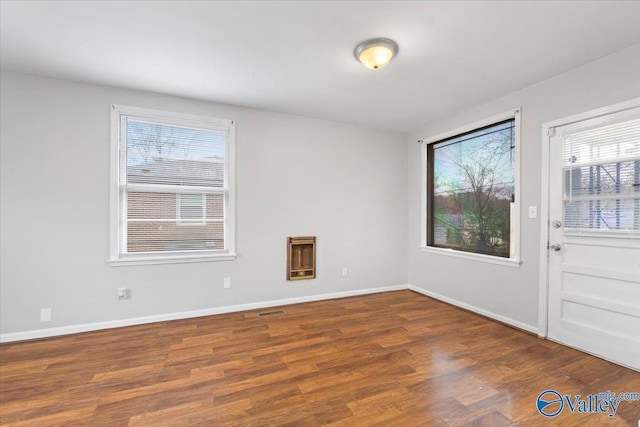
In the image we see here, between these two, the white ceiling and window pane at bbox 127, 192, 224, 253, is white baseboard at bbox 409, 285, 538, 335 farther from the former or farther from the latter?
window pane at bbox 127, 192, 224, 253

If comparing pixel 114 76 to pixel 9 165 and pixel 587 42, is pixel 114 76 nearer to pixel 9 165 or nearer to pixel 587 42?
pixel 9 165

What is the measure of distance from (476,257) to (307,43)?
3.09m

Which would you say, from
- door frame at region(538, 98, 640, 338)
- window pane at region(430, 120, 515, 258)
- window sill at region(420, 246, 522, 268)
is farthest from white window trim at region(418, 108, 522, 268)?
door frame at region(538, 98, 640, 338)

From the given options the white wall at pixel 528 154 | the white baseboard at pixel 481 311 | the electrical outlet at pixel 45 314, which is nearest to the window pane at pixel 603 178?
the white wall at pixel 528 154

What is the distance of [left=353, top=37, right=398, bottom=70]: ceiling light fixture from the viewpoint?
85.3 inches

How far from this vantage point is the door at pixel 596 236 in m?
2.22

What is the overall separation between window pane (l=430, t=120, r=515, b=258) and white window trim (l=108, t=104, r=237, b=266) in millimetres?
3005

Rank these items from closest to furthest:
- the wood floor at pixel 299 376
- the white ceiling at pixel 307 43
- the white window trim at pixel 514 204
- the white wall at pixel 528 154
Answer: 1. the wood floor at pixel 299 376
2. the white ceiling at pixel 307 43
3. the white wall at pixel 528 154
4. the white window trim at pixel 514 204

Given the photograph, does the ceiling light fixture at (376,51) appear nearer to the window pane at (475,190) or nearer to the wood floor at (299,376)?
the window pane at (475,190)

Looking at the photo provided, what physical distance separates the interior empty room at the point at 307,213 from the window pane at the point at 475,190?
0.03 meters

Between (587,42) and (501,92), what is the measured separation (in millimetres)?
908

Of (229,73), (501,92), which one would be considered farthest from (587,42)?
(229,73)

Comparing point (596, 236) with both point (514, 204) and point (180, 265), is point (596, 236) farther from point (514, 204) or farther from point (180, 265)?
point (180, 265)

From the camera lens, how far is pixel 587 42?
2.16 metres
